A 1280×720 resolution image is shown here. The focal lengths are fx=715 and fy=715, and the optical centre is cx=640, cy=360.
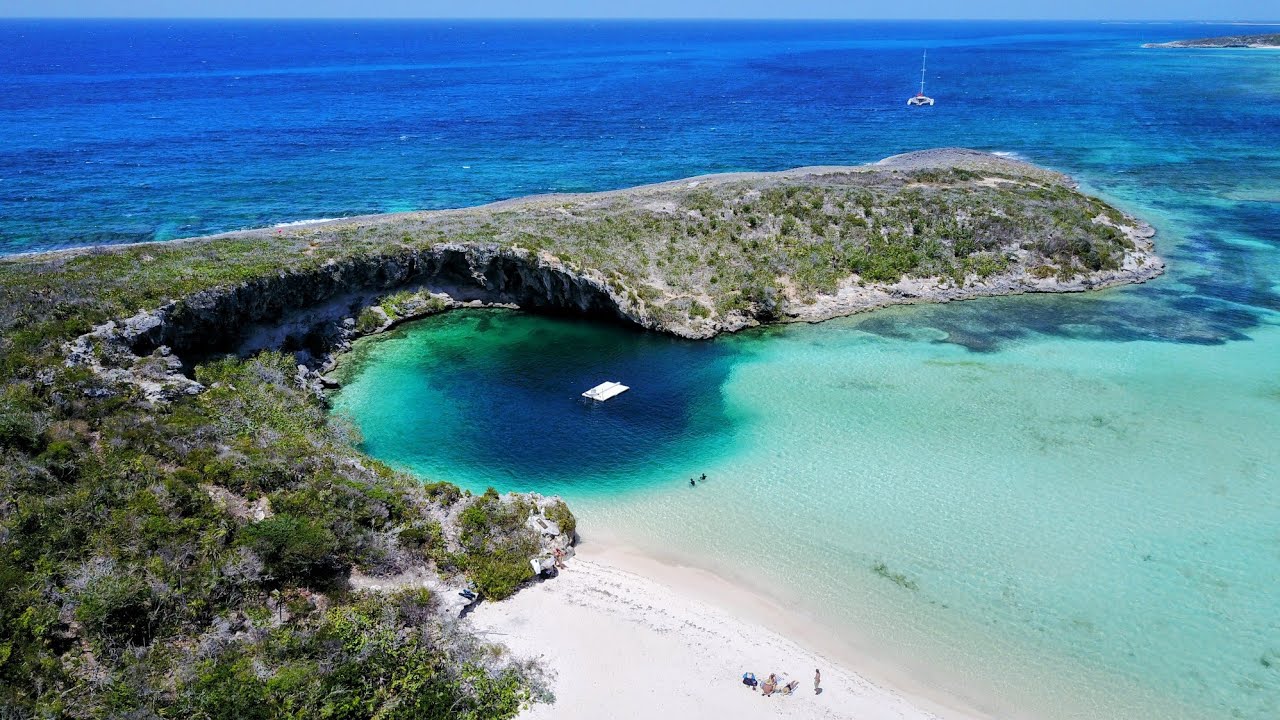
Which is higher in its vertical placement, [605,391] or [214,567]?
[214,567]

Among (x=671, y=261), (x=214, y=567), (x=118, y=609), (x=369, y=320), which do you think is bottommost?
(x=369, y=320)

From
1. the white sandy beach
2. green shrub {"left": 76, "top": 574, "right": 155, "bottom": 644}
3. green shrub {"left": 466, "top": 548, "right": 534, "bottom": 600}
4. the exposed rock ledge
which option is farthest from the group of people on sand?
the exposed rock ledge

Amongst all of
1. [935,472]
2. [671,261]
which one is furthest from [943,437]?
[671,261]

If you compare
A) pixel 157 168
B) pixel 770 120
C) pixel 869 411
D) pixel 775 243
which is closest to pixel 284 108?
pixel 157 168

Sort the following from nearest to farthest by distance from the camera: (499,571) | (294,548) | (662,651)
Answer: (294,548), (662,651), (499,571)

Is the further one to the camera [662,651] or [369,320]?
[369,320]

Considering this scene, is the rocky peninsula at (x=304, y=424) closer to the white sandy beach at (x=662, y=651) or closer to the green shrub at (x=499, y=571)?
the green shrub at (x=499, y=571)

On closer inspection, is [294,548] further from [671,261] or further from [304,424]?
Answer: [671,261]

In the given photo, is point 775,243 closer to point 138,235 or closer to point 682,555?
point 682,555
